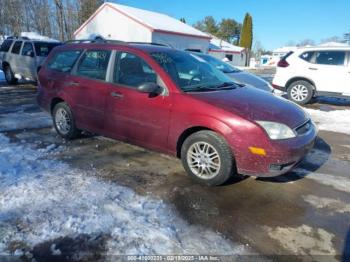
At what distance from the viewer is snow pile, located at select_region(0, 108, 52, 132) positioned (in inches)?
256

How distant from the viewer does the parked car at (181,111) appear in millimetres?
3672

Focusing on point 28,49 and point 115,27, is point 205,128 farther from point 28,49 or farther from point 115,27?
point 115,27

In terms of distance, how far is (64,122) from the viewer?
567cm

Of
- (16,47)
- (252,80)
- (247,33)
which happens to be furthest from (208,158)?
(247,33)

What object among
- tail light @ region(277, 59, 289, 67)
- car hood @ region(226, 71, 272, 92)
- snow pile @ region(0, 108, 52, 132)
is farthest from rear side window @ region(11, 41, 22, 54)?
tail light @ region(277, 59, 289, 67)

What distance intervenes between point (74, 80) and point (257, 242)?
3.90 m

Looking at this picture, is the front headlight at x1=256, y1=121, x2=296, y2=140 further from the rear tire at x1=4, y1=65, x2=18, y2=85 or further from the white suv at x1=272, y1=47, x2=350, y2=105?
the rear tire at x1=4, y1=65, x2=18, y2=85

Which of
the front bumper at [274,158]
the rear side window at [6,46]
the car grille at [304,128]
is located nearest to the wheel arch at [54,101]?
the front bumper at [274,158]

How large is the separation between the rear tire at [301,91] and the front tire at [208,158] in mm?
7569

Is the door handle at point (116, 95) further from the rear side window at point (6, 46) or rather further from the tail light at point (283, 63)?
the rear side window at point (6, 46)

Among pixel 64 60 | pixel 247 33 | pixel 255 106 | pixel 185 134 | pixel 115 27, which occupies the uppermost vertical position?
pixel 247 33

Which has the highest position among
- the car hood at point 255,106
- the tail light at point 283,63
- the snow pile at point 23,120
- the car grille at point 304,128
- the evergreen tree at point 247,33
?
the evergreen tree at point 247,33

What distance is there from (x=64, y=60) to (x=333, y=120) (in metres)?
6.75

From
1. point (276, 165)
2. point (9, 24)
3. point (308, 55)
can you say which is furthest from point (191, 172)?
point (9, 24)
